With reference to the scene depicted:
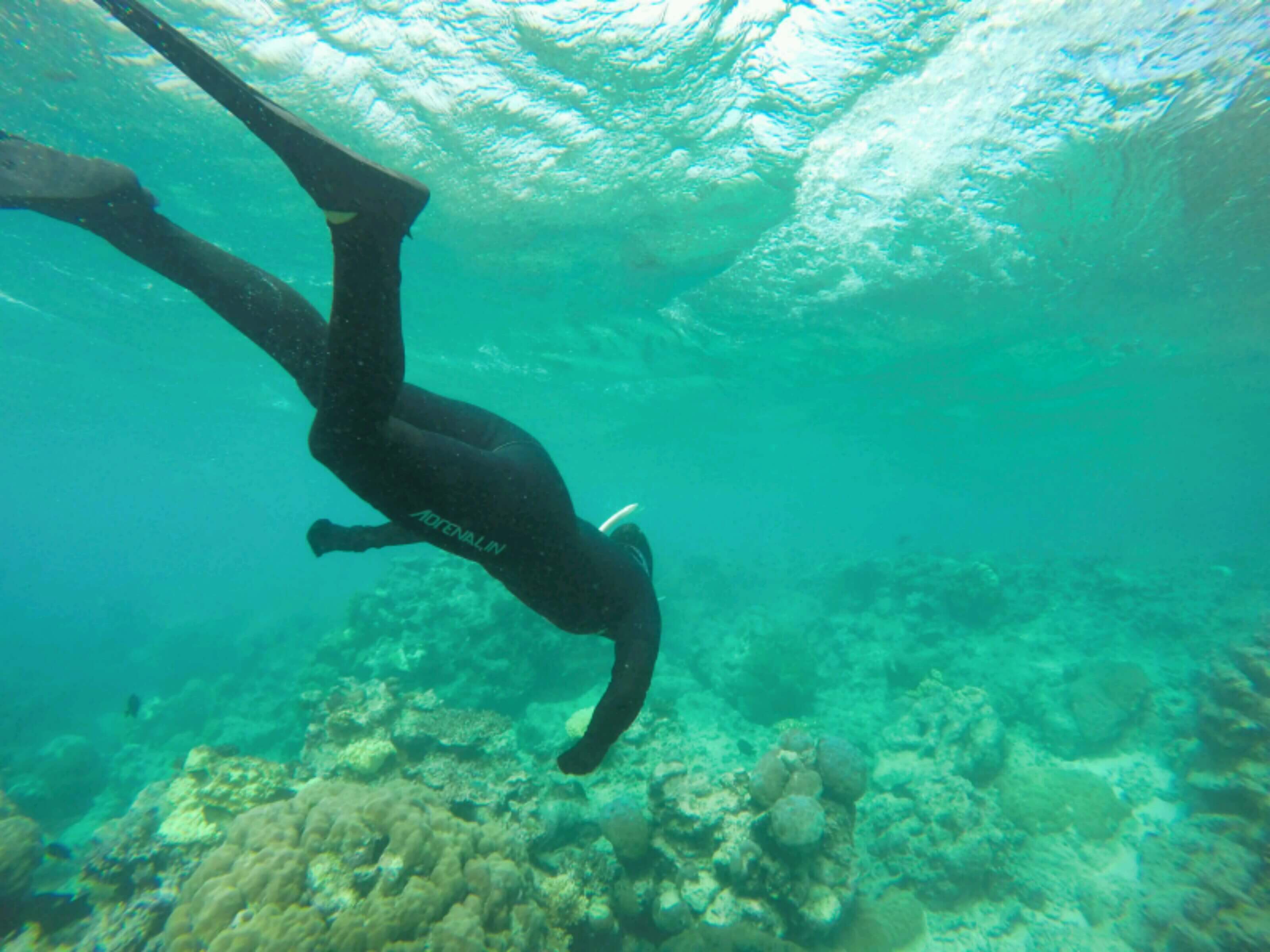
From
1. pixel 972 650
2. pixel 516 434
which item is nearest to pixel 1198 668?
pixel 972 650

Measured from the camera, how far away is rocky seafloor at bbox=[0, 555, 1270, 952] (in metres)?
4.62

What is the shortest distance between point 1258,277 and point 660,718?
75.1 feet

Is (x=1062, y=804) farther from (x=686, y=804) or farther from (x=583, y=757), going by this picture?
(x=583, y=757)

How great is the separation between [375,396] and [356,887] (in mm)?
4366

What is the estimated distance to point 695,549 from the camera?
37.6m

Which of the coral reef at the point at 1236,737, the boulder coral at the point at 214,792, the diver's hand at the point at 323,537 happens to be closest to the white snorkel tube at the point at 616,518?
the diver's hand at the point at 323,537

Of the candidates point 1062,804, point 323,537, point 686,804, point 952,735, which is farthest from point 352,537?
point 1062,804

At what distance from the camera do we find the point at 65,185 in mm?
2750

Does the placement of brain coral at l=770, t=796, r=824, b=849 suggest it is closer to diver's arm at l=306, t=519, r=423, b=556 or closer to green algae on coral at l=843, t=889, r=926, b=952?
green algae on coral at l=843, t=889, r=926, b=952

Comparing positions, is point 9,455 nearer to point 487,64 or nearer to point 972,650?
point 487,64

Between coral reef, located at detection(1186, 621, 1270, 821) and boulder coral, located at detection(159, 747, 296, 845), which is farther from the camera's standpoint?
coral reef, located at detection(1186, 621, 1270, 821)

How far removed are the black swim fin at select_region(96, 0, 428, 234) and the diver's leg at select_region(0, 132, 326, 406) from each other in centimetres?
81

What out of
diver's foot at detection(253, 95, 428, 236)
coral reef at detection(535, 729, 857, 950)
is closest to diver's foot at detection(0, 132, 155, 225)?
diver's foot at detection(253, 95, 428, 236)

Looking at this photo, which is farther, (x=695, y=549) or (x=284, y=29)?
(x=695, y=549)
